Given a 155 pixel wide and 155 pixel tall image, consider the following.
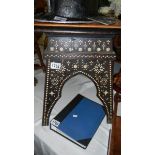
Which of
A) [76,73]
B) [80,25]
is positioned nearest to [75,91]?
[76,73]

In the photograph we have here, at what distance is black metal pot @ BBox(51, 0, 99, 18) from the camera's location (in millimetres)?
793

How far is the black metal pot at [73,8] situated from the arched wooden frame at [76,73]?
143 millimetres

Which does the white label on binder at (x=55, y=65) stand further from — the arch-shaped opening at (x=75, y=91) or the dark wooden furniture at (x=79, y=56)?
the arch-shaped opening at (x=75, y=91)

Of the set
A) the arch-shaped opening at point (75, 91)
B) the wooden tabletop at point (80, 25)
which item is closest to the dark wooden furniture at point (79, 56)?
the wooden tabletop at point (80, 25)

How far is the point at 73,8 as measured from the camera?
80 cm

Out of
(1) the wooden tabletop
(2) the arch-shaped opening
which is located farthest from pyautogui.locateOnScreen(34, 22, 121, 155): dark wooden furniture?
(2) the arch-shaped opening

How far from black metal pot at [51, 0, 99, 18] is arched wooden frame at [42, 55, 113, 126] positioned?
14 centimetres

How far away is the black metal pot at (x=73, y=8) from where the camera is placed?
793mm

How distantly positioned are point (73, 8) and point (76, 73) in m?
0.22

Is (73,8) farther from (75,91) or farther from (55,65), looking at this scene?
(75,91)
